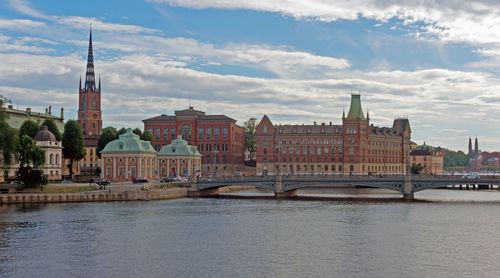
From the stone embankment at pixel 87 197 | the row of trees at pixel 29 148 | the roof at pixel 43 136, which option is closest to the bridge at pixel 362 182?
the stone embankment at pixel 87 197

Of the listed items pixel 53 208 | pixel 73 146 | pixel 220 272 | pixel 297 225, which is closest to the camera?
pixel 220 272

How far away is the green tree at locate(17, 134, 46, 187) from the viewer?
107 meters

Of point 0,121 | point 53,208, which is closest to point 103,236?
point 53,208

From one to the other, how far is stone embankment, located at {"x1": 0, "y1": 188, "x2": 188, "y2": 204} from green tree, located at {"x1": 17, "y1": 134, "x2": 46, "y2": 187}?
678 cm

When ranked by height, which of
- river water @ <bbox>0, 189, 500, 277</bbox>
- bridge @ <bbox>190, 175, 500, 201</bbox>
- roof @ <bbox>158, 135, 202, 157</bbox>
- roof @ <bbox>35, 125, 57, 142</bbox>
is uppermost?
roof @ <bbox>35, 125, 57, 142</bbox>

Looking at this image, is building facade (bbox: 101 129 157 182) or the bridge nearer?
the bridge

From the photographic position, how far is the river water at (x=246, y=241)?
50975 millimetres

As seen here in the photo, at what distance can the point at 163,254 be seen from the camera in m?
57.2

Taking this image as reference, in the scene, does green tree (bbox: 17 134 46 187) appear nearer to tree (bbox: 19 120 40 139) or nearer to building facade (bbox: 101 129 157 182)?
building facade (bbox: 101 129 157 182)

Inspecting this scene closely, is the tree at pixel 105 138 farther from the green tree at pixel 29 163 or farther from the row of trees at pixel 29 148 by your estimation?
the green tree at pixel 29 163

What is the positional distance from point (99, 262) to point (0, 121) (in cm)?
5029

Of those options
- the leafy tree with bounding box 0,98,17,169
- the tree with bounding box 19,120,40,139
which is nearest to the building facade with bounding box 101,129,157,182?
the tree with bounding box 19,120,40,139

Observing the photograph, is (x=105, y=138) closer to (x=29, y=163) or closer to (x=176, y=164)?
(x=176, y=164)

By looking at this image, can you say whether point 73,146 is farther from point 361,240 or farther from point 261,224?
point 361,240
